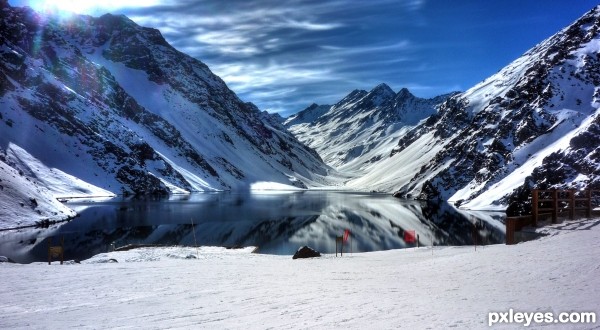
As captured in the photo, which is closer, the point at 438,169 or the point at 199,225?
the point at 199,225

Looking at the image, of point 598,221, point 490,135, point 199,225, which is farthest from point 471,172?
point 598,221

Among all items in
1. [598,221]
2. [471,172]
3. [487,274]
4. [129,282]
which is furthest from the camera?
[471,172]

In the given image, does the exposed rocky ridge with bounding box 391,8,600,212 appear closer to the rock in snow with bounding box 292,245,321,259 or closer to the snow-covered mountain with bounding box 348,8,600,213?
the snow-covered mountain with bounding box 348,8,600,213

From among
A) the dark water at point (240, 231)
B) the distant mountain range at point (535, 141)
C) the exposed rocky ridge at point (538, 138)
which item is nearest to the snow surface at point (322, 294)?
the dark water at point (240, 231)

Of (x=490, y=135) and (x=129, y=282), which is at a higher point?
(x=490, y=135)

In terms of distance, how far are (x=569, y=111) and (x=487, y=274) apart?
124 metres

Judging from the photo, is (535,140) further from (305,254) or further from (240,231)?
(305,254)

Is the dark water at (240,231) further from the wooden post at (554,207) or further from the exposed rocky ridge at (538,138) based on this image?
the wooden post at (554,207)

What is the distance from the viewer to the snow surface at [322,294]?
1175 centimetres

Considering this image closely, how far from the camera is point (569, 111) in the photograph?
4685 inches

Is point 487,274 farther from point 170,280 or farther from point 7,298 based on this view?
point 7,298

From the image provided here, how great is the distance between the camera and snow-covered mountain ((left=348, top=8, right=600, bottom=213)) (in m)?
92.0

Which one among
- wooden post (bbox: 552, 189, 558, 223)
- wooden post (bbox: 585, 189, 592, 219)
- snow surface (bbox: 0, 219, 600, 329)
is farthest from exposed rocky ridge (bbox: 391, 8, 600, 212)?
snow surface (bbox: 0, 219, 600, 329)

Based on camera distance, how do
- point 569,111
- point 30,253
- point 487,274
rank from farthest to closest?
point 569,111, point 30,253, point 487,274
